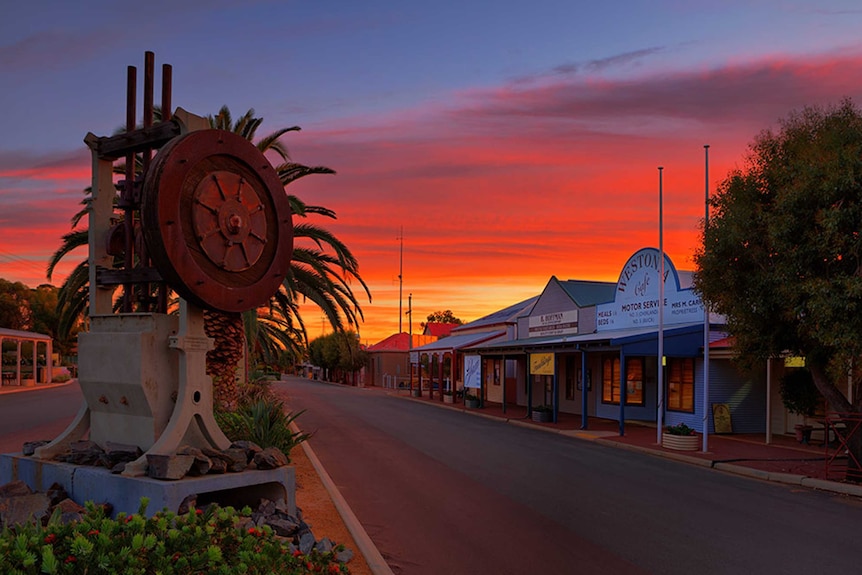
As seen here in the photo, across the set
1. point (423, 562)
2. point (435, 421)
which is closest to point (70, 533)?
point (423, 562)

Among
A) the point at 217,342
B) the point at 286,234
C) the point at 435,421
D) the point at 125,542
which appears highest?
the point at 286,234

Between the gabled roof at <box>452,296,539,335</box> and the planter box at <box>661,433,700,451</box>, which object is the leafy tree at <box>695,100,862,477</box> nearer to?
the planter box at <box>661,433,700,451</box>

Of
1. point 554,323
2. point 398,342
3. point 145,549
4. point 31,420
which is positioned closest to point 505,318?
point 554,323

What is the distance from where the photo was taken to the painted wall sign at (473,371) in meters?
33.9

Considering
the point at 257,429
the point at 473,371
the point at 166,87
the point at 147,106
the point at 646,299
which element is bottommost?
the point at 473,371

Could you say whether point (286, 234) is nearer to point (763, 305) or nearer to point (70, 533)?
point (70, 533)

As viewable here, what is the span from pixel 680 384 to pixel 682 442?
6070 mm

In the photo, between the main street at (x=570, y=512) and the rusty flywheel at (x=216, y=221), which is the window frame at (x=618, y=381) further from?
the rusty flywheel at (x=216, y=221)

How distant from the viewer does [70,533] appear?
432cm

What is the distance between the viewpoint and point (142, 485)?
Answer: 21.6ft

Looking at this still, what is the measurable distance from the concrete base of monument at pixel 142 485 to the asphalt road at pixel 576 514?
160 cm

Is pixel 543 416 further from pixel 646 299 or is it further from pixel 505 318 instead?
pixel 505 318

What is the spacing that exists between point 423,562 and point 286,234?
3942 millimetres

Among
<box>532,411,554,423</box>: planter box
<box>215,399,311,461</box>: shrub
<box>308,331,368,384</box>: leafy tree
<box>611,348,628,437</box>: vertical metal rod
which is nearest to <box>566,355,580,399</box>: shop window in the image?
<box>532,411,554,423</box>: planter box
